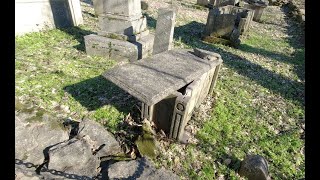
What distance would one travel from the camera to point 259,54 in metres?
9.15

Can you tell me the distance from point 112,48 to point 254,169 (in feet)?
16.0

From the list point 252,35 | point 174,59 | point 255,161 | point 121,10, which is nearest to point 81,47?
point 121,10

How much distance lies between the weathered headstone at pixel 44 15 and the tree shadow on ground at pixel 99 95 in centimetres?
409

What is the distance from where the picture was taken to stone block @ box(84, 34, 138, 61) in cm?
652

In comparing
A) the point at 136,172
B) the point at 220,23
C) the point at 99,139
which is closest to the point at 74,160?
the point at 99,139

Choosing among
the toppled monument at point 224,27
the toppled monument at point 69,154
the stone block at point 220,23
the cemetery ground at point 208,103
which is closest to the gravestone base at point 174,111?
the cemetery ground at point 208,103

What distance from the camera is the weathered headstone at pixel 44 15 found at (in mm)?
7562

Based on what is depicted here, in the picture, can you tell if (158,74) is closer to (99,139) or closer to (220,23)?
(99,139)

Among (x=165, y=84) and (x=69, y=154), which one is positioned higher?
(x=165, y=84)

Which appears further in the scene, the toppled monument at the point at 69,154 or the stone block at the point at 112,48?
the stone block at the point at 112,48

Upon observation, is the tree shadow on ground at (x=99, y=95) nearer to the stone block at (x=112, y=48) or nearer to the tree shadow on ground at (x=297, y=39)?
the stone block at (x=112, y=48)

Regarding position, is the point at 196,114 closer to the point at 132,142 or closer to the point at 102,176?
the point at 132,142

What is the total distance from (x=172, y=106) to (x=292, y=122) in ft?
11.1

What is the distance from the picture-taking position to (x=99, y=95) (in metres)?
5.17
